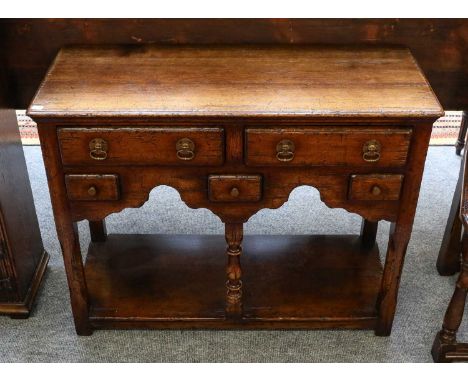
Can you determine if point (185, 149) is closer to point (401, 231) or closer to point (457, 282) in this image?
point (401, 231)

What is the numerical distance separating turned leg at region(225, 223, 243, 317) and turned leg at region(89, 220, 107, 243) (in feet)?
1.86

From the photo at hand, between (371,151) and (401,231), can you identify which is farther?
(401,231)

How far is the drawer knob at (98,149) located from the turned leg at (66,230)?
84mm

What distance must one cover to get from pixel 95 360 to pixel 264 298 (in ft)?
1.78

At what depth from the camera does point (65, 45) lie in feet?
5.56

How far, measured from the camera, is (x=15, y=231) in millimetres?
1812

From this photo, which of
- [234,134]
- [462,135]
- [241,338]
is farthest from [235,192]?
[462,135]

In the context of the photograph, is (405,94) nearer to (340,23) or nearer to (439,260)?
(340,23)

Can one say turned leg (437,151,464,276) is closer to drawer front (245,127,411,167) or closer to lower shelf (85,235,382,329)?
lower shelf (85,235,382,329)

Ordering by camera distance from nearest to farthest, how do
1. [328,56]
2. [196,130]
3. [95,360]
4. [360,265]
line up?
1. [196,130]
2. [328,56]
3. [95,360]
4. [360,265]

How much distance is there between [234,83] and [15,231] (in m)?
0.85

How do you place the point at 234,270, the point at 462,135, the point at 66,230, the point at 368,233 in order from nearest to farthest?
1. the point at 66,230
2. the point at 234,270
3. the point at 368,233
4. the point at 462,135

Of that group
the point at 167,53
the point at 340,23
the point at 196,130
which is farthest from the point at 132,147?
the point at 340,23

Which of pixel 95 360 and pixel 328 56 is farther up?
pixel 328 56
